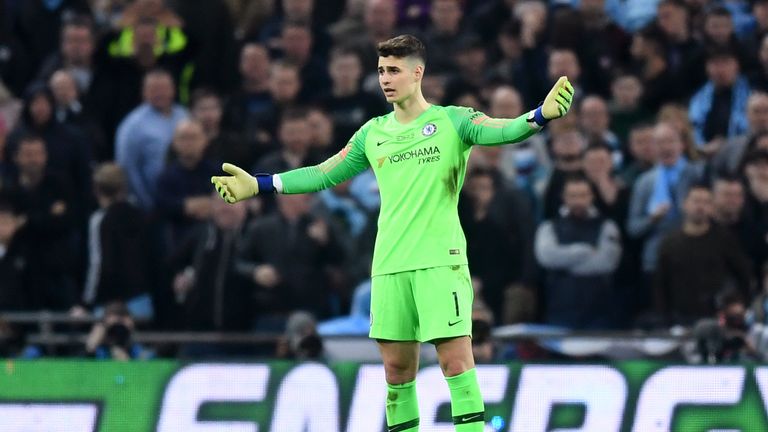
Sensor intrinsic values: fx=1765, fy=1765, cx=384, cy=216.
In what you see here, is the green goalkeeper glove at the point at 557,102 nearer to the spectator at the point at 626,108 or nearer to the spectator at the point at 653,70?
the spectator at the point at 626,108

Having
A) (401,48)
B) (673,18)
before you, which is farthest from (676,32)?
(401,48)

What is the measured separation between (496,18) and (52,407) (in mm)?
7639

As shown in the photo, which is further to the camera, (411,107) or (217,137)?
(217,137)

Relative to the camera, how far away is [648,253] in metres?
15.0

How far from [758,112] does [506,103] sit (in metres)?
2.21

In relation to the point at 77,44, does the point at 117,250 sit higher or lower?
lower

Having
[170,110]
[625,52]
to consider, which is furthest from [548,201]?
[170,110]

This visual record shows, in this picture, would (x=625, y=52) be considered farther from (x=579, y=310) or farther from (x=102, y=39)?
(x=102, y=39)

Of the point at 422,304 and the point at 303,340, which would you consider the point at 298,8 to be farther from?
the point at 422,304

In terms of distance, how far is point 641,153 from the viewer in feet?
51.3

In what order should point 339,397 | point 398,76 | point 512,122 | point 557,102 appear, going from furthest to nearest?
point 339,397, point 398,76, point 512,122, point 557,102

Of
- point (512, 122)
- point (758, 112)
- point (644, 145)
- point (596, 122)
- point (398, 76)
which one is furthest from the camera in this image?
point (596, 122)

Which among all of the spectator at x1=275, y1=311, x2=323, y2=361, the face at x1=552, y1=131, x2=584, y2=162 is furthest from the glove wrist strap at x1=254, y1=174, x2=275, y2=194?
the face at x1=552, y1=131, x2=584, y2=162

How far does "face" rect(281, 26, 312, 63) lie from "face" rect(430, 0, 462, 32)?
50.8 inches
